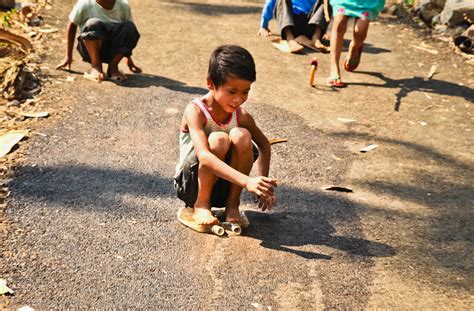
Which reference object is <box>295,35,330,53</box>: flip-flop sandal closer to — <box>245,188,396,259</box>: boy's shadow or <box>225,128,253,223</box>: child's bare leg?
<box>245,188,396,259</box>: boy's shadow

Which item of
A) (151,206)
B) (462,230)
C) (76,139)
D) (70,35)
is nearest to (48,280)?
(151,206)

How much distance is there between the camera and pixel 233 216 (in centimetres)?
380

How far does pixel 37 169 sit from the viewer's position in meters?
4.39

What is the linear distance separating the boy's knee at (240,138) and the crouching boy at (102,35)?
3067 mm

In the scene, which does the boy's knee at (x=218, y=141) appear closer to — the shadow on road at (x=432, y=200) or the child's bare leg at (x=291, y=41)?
the shadow on road at (x=432, y=200)

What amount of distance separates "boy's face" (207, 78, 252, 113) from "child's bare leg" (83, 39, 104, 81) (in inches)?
117

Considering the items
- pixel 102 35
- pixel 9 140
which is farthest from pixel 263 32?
pixel 9 140

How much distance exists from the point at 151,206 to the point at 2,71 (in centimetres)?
257

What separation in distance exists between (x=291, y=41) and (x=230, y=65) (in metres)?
4.68

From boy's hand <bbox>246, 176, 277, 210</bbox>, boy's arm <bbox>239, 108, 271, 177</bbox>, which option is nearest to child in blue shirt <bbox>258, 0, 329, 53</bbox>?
boy's arm <bbox>239, 108, 271, 177</bbox>

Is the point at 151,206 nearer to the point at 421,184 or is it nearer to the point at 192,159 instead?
the point at 192,159

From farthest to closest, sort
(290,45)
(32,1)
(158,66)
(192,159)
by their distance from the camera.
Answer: (32,1)
(290,45)
(158,66)
(192,159)

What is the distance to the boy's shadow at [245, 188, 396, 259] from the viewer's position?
12.1 feet

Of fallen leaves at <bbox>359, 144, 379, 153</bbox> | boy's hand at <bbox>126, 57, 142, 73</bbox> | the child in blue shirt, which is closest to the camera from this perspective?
fallen leaves at <bbox>359, 144, 379, 153</bbox>
